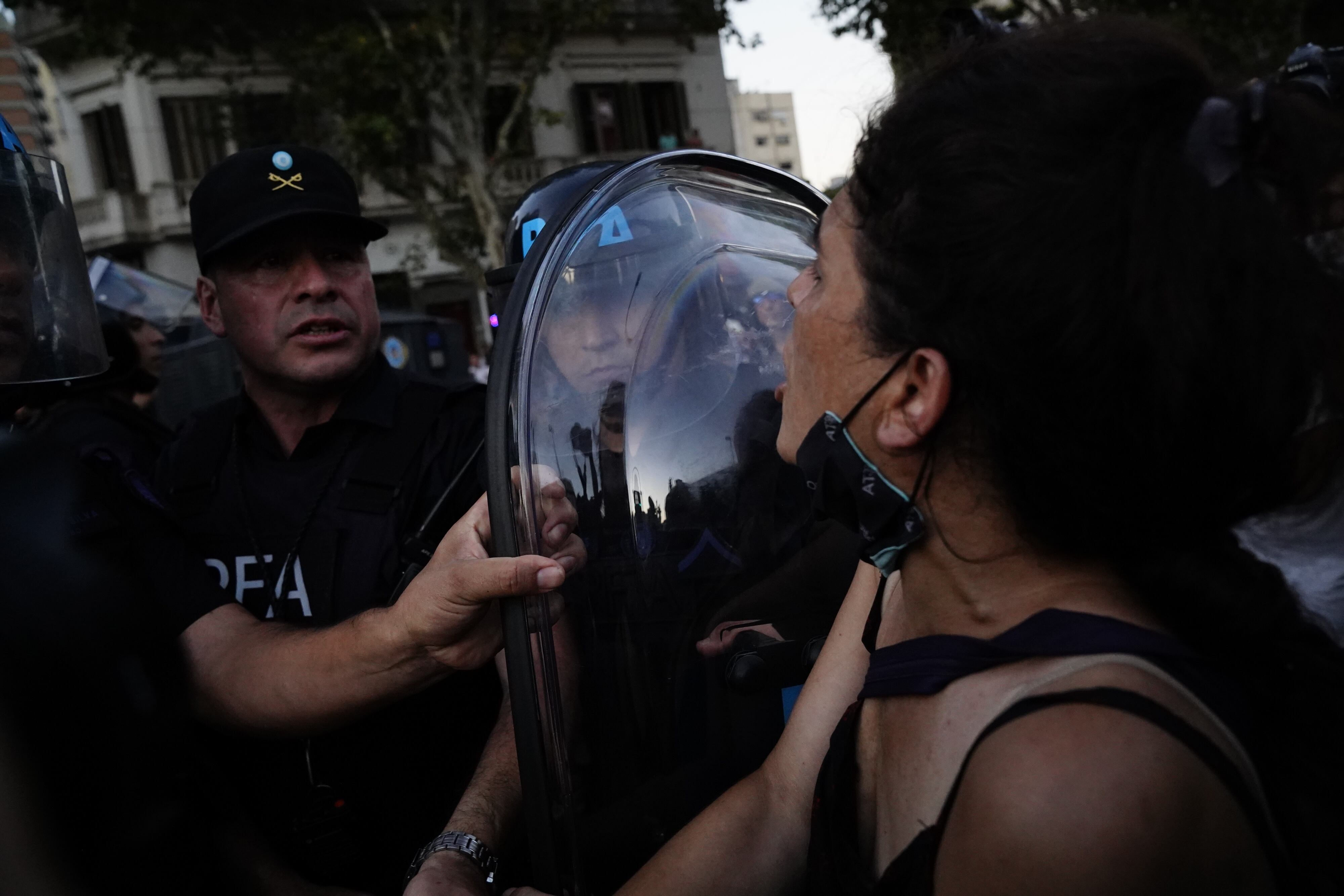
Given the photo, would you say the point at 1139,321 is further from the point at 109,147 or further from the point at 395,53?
the point at 109,147

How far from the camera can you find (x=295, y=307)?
2307 mm

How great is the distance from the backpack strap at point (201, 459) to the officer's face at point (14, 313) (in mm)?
703

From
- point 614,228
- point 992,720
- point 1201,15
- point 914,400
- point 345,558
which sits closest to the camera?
point 992,720

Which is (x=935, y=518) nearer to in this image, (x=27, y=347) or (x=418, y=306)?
(x=27, y=347)

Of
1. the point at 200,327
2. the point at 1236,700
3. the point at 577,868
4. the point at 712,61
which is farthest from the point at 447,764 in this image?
the point at 712,61

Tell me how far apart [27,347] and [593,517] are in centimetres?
92

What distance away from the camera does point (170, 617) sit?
69.6 inches

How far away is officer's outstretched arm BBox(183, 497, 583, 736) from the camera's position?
1303 mm

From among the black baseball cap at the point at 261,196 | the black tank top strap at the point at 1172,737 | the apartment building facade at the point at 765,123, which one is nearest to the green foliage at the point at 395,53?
the black baseball cap at the point at 261,196

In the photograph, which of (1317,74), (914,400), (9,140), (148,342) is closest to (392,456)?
(9,140)

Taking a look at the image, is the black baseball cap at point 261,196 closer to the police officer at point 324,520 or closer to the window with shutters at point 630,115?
the police officer at point 324,520

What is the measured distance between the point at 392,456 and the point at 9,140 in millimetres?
848

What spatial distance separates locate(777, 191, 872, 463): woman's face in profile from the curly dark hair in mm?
62

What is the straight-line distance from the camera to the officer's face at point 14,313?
5.03 ft
